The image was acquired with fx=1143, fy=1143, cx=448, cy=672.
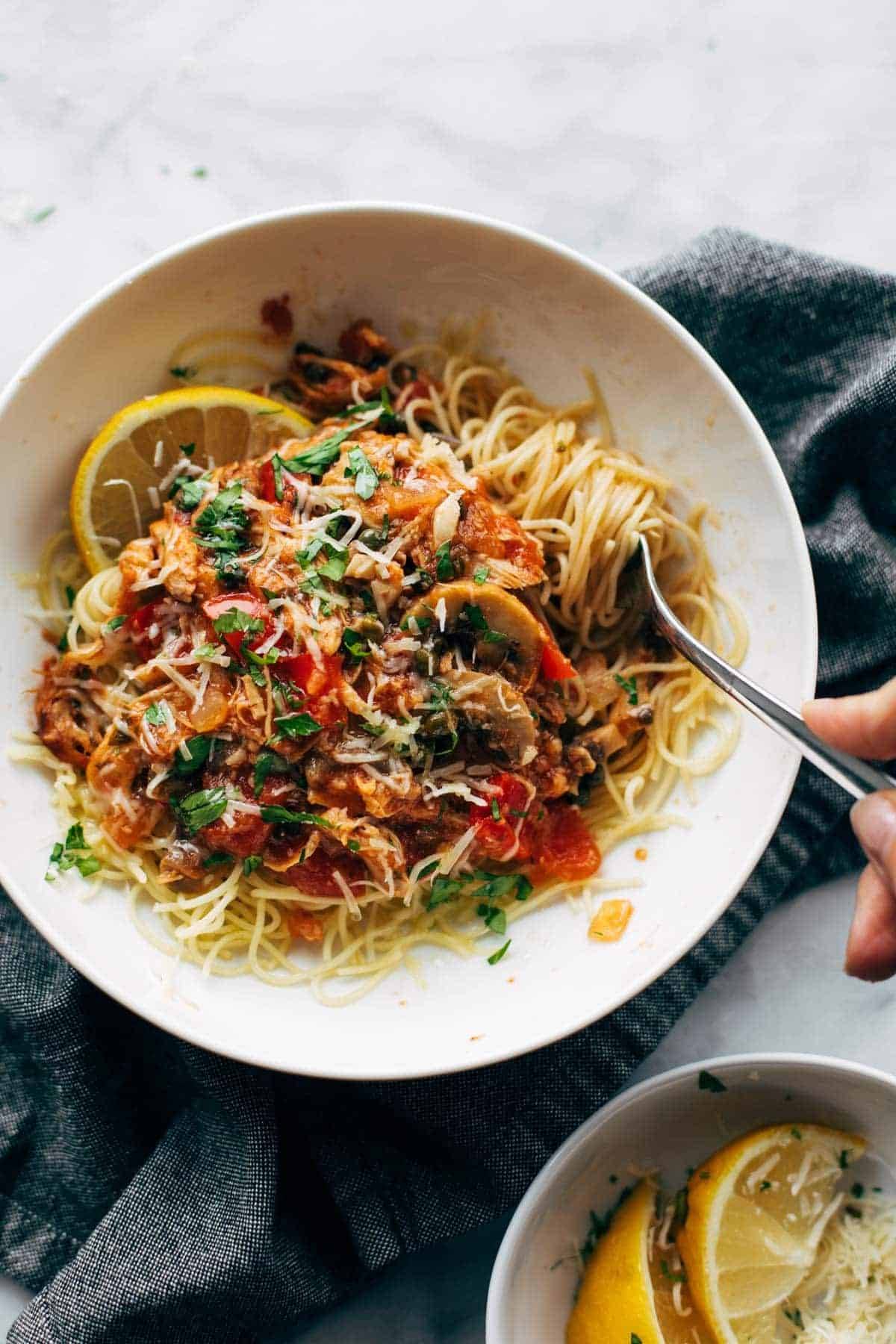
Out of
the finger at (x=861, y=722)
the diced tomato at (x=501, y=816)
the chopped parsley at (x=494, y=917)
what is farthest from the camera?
Result: the chopped parsley at (x=494, y=917)

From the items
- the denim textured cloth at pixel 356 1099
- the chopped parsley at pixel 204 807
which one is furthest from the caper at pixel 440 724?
the denim textured cloth at pixel 356 1099

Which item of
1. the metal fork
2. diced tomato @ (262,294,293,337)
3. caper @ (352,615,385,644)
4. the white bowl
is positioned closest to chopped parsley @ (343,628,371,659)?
caper @ (352,615,385,644)

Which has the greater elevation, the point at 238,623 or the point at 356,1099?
the point at 238,623

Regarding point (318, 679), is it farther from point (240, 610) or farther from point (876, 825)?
point (876, 825)

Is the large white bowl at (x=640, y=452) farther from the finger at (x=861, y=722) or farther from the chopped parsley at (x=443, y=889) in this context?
the finger at (x=861, y=722)

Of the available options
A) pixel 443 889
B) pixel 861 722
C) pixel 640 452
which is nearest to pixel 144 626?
pixel 443 889

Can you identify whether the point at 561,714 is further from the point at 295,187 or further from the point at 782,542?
the point at 295,187
